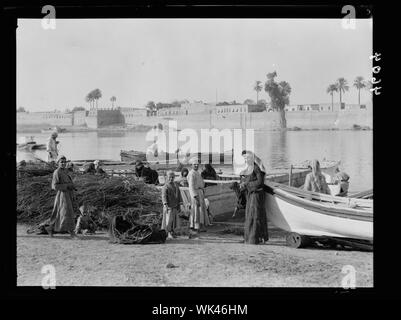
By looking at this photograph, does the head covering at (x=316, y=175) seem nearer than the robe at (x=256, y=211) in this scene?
No

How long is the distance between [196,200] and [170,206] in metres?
0.49

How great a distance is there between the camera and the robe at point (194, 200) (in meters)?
8.84

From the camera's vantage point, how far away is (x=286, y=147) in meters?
9.44

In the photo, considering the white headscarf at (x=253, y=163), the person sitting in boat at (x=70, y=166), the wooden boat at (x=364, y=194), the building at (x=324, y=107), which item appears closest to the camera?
the wooden boat at (x=364, y=194)

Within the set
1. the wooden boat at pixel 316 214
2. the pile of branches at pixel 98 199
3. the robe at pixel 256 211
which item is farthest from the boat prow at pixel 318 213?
the pile of branches at pixel 98 199

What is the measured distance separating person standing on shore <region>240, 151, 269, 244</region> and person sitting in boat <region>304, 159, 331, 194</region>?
0.83 m

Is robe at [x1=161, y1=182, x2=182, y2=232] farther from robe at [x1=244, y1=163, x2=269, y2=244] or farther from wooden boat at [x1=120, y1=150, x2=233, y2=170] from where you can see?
robe at [x1=244, y1=163, x2=269, y2=244]

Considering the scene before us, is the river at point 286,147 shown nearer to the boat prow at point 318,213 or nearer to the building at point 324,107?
the building at point 324,107

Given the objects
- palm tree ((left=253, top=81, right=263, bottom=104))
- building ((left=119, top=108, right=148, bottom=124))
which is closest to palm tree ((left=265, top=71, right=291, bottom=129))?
palm tree ((left=253, top=81, right=263, bottom=104))

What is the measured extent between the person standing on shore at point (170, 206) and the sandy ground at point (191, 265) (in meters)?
0.43

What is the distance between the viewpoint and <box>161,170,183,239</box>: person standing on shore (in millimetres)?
8641
